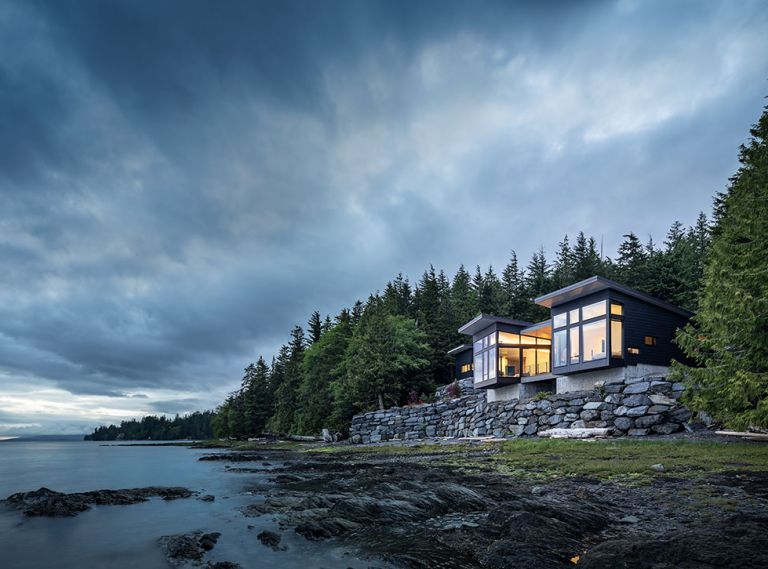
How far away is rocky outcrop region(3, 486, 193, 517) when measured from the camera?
8258 millimetres

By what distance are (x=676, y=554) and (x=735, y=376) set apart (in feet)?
38.7

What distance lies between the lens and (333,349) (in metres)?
49.6

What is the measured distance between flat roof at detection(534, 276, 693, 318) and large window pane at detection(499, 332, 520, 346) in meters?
4.96

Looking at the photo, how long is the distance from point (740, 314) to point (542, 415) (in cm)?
1358

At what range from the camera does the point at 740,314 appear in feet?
40.7

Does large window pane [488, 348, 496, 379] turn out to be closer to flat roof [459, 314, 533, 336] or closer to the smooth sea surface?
flat roof [459, 314, 533, 336]

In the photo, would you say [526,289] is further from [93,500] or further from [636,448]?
[93,500]

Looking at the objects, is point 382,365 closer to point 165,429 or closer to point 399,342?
point 399,342

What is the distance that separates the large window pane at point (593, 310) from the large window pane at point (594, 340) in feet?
1.41

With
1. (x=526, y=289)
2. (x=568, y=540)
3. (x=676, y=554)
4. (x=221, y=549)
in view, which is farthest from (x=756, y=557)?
(x=526, y=289)

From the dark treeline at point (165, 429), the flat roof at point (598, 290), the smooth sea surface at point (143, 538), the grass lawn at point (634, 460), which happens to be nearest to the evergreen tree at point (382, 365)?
the flat roof at point (598, 290)

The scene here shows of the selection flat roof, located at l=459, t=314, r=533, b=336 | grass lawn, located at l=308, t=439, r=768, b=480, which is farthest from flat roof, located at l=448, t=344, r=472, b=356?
grass lawn, located at l=308, t=439, r=768, b=480

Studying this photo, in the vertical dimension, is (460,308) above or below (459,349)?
above

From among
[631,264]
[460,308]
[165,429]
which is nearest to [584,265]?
[631,264]
